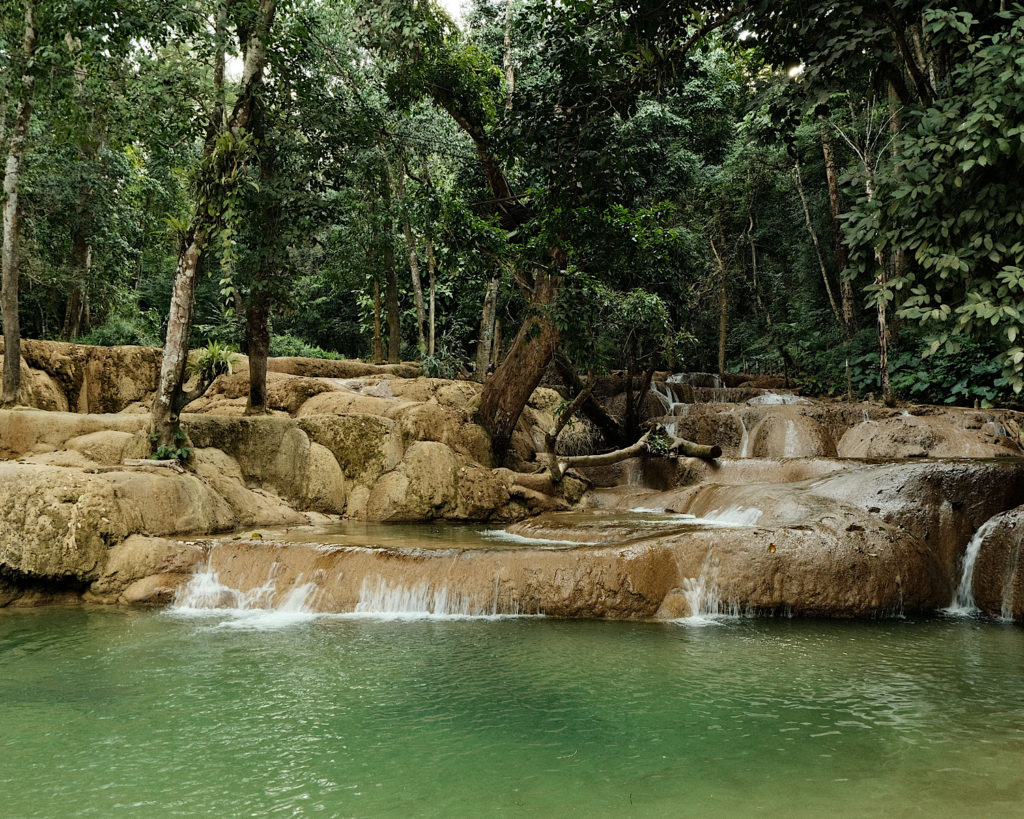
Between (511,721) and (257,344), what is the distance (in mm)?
9036

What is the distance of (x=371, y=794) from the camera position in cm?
300

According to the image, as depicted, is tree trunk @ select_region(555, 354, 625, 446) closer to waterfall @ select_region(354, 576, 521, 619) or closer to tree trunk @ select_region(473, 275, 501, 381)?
tree trunk @ select_region(473, 275, 501, 381)

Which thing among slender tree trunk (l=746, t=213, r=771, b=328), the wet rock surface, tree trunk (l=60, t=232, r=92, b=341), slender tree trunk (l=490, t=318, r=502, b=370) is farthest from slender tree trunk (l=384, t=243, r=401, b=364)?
slender tree trunk (l=746, t=213, r=771, b=328)

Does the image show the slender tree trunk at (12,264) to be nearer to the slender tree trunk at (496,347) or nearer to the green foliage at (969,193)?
the green foliage at (969,193)

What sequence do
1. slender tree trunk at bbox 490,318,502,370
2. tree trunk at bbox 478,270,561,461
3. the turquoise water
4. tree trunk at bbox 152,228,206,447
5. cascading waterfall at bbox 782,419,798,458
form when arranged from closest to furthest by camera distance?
the turquoise water → tree trunk at bbox 152,228,206,447 → tree trunk at bbox 478,270,561,461 → cascading waterfall at bbox 782,419,798,458 → slender tree trunk at bbox 490,318,502,370

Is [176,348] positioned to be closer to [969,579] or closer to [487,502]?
[487,502]

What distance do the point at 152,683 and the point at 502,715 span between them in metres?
2.28

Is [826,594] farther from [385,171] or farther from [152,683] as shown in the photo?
[385,171]

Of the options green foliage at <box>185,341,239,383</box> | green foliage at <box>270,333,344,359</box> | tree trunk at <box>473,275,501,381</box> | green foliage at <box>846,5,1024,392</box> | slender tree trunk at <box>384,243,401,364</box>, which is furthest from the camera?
green foliage at <box>270,333,344,359</box>

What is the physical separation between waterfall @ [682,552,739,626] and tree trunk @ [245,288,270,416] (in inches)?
310

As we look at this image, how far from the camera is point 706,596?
6469 mm

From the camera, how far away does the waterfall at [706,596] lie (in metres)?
6.43

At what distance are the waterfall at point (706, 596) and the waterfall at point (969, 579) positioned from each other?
217 centimetres

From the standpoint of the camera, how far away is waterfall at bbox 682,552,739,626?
21.1 feet
